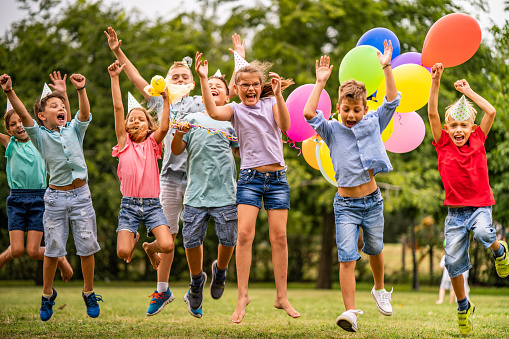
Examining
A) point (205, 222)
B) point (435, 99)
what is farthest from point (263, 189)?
point (435, 99)

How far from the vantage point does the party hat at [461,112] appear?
496 cm

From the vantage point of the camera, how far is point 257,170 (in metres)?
4.80

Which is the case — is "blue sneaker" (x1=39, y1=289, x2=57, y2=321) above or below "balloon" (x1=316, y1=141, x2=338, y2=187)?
below

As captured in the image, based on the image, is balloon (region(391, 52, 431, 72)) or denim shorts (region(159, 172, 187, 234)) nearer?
balloon (region(391, 52, 431, 72))

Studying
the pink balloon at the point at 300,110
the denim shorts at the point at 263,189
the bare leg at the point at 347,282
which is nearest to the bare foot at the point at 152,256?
the denim shorts at the point at 263,189

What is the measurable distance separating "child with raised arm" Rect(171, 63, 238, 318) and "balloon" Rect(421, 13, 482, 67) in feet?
6.85

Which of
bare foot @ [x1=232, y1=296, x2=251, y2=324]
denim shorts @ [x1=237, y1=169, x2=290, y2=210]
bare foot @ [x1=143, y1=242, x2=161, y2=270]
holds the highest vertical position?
denim shorts @ [x1=237, y1=169, x2=290, y2=210]

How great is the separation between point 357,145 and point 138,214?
85.9 inches

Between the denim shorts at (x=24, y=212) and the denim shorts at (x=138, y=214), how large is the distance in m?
1.27

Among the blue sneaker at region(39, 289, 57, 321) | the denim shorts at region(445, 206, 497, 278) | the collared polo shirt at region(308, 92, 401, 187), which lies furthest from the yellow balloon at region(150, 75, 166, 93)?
the denim shorts at region(445, 206, 497, 278)

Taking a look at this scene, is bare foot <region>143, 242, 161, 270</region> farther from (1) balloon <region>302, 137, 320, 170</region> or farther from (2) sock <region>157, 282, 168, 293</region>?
(1) balloon <region>302, 137, 320, 170</region>

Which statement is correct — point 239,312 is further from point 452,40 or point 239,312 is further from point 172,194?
point 452,40

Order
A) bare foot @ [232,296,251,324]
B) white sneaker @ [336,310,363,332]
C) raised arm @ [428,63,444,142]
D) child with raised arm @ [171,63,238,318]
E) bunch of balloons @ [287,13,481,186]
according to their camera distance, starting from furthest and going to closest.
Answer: child with raised arm @ [171,63,238,318], bunch of balloons @ [287,13,481,186], raised arm @ [428,63,444,142], bare foot @ [232,296,251,324], white sneaker @ [336,310,363,332]

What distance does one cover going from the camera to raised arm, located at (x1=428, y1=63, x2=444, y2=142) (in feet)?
15.5
